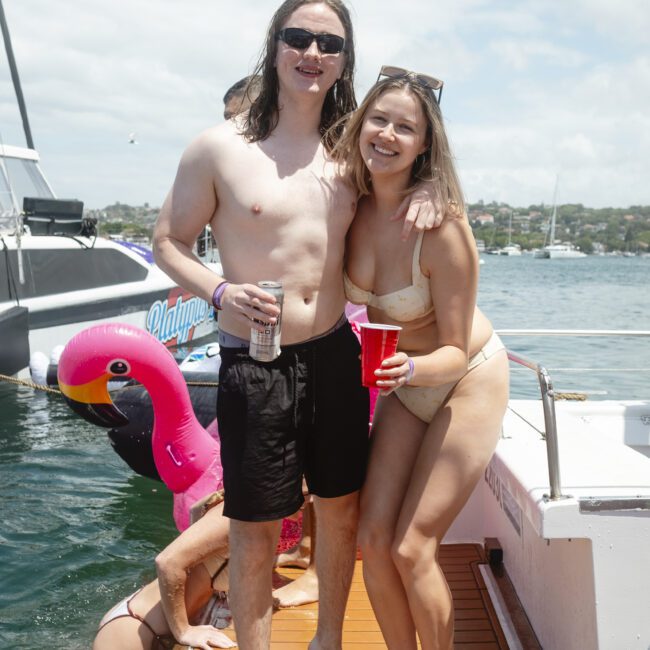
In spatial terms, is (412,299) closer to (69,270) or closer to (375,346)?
(375,346)

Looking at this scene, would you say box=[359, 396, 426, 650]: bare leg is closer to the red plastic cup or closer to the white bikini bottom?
the white bikini bottom

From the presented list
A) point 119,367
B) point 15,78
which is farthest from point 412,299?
point 15,78

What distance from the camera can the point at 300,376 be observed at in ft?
8.59

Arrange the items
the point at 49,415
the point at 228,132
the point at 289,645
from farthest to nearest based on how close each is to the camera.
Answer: the point at 49,415 → the point at 289,645 → the point at 228,132

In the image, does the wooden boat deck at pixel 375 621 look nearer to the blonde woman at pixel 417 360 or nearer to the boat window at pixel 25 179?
the blonde woman at pixel 417 360

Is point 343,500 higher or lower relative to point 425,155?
lower

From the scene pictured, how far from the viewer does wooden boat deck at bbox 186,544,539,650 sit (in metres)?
3.31

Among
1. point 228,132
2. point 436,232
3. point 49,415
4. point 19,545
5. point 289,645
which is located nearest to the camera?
point 436,232

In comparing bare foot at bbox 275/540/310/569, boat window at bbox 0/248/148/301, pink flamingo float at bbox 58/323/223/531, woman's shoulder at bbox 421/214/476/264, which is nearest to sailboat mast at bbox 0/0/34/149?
boat window at bbox 0/248/148/301

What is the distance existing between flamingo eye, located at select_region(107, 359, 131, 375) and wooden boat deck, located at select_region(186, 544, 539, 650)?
1.31 metres

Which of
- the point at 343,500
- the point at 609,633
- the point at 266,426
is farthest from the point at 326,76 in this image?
the point at 609,633

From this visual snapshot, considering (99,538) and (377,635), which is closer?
(377,635)

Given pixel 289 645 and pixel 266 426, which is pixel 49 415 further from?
pixel 266 426

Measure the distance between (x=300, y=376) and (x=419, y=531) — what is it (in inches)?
24.0
